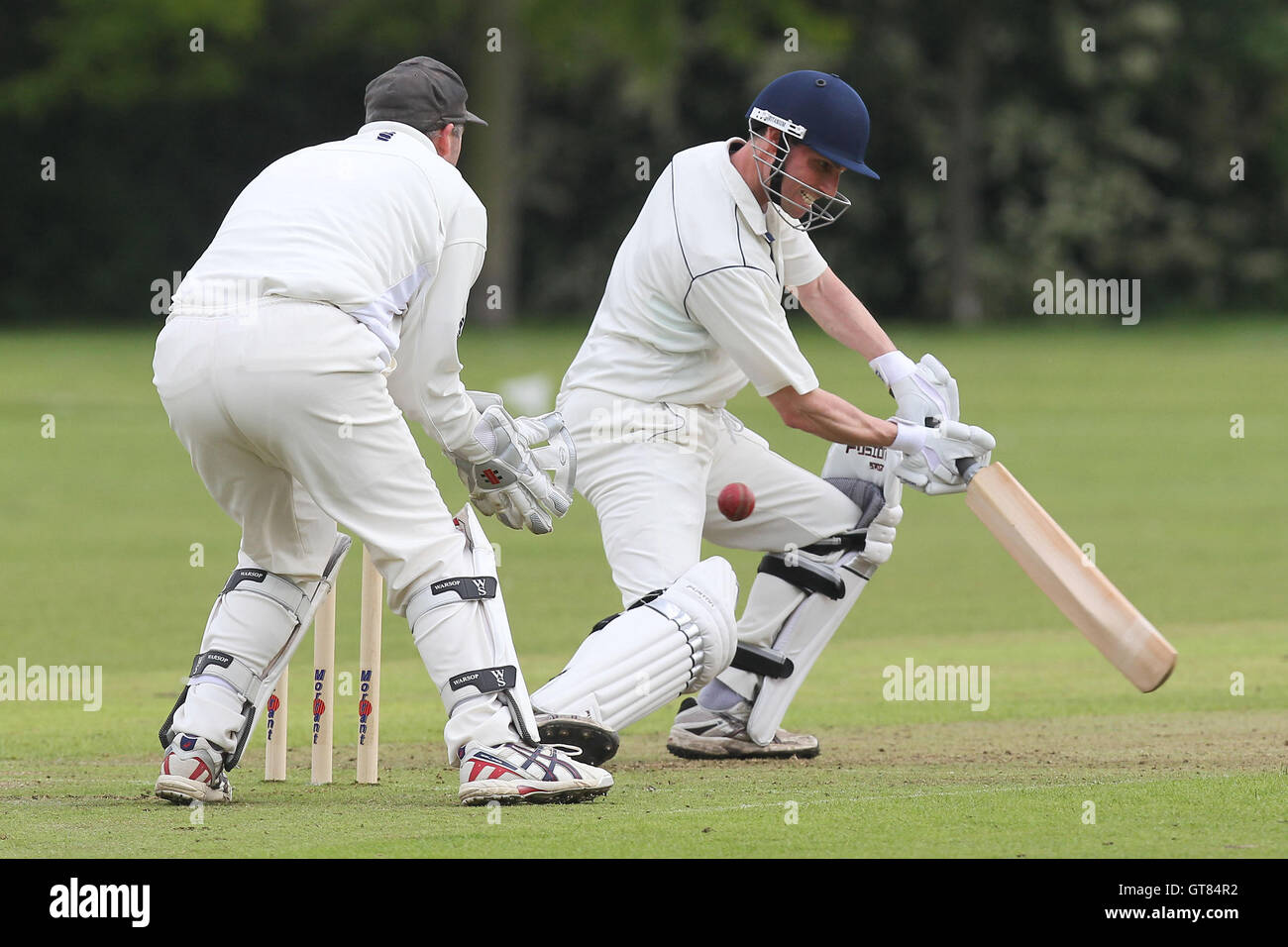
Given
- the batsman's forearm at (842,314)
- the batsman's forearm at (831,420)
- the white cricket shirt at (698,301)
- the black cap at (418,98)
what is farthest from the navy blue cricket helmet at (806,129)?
the black cap at (418,98)

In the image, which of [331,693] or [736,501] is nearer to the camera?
[331,693]

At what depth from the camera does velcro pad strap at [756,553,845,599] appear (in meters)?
6.30

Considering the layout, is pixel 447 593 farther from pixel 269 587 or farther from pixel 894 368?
pixel 894 368

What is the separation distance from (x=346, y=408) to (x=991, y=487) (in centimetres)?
214

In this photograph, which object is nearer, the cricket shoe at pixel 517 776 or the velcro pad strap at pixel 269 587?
the cricket shoe at pixel 517 776

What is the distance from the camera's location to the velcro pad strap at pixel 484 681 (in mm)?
4871

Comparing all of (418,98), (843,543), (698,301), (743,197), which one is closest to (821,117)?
(743,197)

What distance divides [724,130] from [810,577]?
30499 millimetres

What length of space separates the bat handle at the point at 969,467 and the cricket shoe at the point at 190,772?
7.65 ft

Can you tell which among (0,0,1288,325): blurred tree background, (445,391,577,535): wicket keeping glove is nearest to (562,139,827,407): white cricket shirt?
(445,391,577,535): wicket keeping glove

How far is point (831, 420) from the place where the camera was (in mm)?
5805

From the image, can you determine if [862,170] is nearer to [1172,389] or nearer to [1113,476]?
[1113,476]

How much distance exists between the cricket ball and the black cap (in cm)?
154

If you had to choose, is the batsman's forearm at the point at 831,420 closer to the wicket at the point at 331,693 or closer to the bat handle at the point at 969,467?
the bat handle at the point at 969,467
